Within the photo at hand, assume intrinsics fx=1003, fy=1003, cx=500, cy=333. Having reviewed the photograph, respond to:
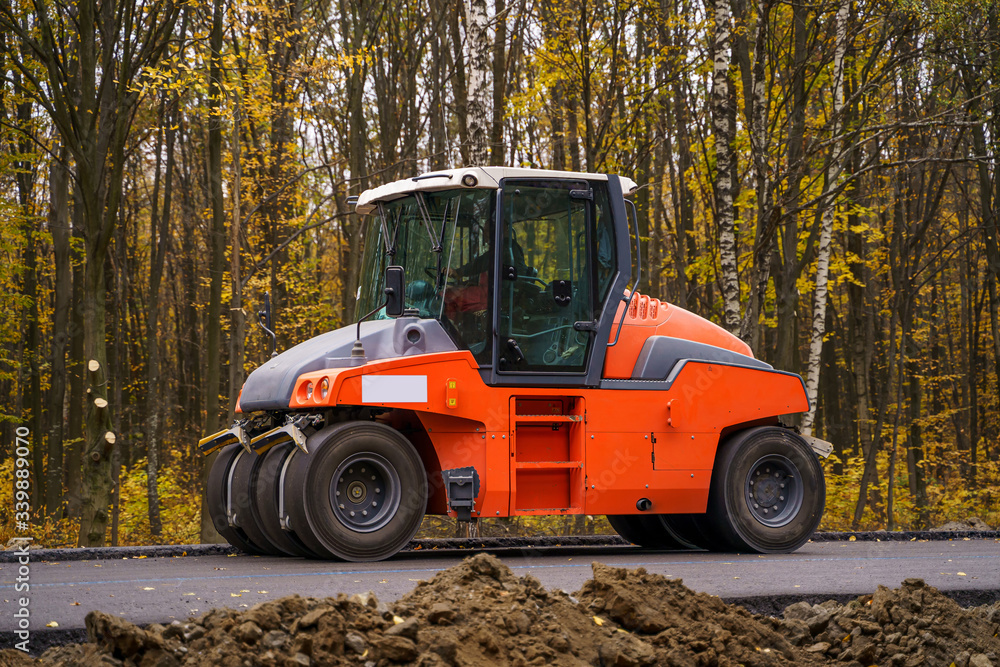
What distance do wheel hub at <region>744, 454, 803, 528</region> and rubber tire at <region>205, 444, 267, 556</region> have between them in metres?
4.86

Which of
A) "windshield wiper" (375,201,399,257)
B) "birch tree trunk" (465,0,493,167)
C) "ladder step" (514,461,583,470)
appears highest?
"birch tree trunk" (465,0,493,167)

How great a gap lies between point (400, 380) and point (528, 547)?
293cm

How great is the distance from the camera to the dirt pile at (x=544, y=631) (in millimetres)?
4551

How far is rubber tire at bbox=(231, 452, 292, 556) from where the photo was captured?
29.6 feet

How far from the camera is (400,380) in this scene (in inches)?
335

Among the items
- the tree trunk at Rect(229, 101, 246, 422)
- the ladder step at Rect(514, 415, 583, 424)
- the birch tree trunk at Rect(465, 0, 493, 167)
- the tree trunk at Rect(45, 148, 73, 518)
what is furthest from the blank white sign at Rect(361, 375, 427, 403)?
the tree trunk at Rect(45, 148, 73, 518)

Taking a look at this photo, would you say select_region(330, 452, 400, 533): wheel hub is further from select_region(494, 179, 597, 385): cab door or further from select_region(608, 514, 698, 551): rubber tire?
select_region(608, 514, 698, 551): rubber tire

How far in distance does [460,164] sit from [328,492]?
41.7 feet

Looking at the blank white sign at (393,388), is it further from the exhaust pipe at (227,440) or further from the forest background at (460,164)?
the forest background at (460,164)

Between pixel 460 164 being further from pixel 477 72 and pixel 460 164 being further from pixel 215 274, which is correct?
pixel 477 72

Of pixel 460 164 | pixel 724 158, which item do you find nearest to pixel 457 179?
pixel 724 158

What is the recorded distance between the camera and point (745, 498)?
9.89 meters

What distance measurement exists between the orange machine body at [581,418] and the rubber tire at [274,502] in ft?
1.50

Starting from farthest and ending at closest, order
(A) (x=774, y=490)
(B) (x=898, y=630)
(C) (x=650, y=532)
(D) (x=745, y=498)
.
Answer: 1. (C) (x=650, y=532)
2. (A) (x=774, y=490)
3. (D) (x=745, y=498)
4. (B) (x=898, y=630)
